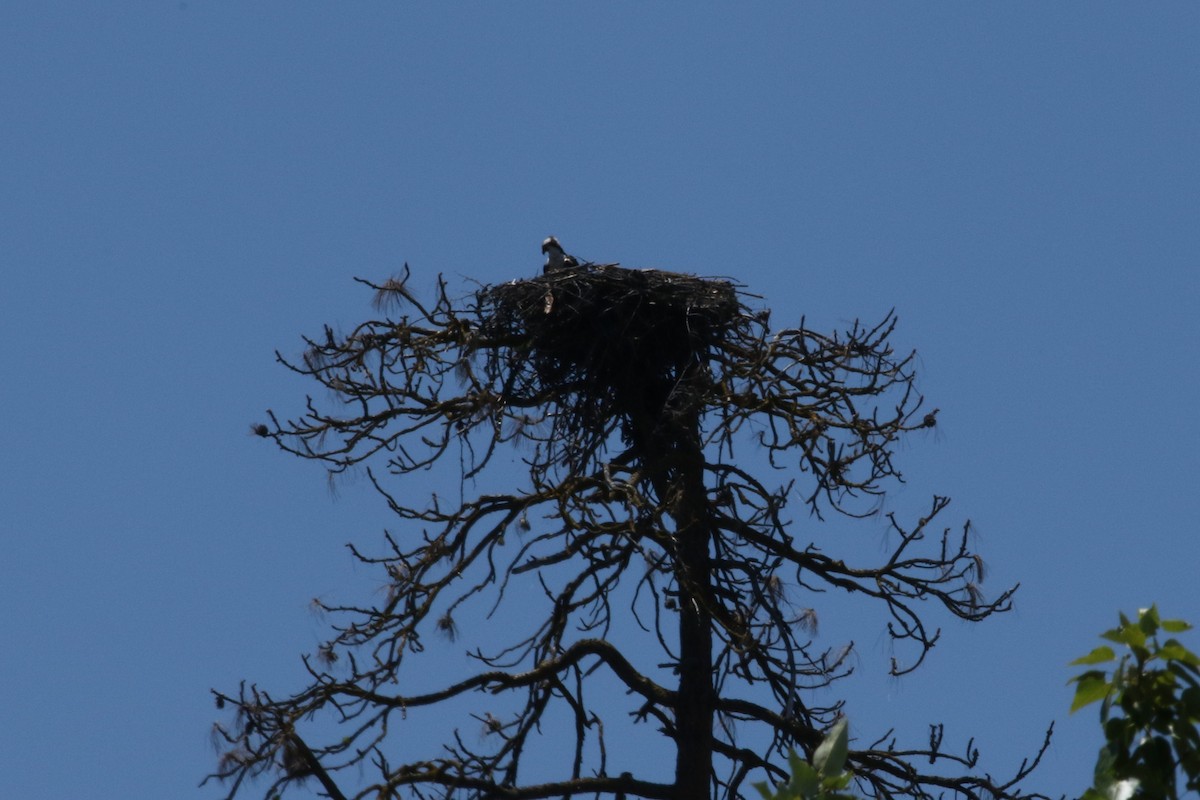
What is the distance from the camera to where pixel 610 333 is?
10.4 meters

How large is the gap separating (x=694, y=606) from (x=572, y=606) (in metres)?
0.67

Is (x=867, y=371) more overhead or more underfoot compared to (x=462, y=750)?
more overhead

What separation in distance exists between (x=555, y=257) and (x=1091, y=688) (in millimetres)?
9592

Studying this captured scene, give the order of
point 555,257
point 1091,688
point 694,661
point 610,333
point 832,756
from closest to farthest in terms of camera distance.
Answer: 1. point 832,756
2. point 1091,688
3. point 694,661
4. point 610,333
5. point 555,257

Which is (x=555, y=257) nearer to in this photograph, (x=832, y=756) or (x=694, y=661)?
(x=694, y=661)

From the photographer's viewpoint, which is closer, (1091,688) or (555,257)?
(1091,688)

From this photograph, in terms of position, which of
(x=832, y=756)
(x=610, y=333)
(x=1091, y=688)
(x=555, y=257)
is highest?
(x=555, y=257)

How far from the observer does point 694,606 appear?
8945 mm

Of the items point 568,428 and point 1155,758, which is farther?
point 568,428

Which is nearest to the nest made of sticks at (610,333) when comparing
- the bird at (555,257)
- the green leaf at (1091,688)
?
the bird at (555,257)

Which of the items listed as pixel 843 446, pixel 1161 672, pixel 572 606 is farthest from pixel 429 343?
pixel 1161 672

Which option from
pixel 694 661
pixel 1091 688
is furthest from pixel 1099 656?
pixel 694 661

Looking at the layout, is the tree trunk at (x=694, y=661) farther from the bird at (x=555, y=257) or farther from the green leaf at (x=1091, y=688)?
the green leaf at (x=1091, y=688)

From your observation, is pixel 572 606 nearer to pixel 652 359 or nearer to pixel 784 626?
pixel 784 626
